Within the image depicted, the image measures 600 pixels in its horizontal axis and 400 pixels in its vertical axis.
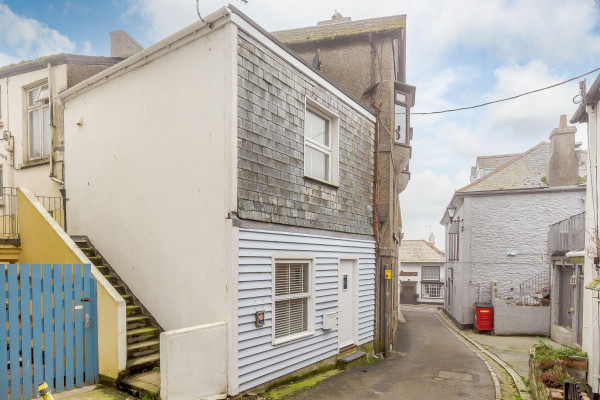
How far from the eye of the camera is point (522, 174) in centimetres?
1897

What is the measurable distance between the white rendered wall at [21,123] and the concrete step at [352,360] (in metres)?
8.81

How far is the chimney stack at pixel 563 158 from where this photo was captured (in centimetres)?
1631

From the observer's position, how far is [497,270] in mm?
18484

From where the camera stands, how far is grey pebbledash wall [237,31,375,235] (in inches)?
253

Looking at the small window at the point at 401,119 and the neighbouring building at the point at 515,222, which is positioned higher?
the small window at the point at 401,119

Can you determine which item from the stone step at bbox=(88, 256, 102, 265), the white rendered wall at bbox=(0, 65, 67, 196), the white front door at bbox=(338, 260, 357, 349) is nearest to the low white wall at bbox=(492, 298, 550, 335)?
the white front door at bbox=(338, 260, 357, 349)

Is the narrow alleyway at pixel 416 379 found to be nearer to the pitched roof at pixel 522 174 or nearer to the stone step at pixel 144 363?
the stone step at pixel 144 363

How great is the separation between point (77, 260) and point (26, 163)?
21.5ft

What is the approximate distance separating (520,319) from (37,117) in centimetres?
1931

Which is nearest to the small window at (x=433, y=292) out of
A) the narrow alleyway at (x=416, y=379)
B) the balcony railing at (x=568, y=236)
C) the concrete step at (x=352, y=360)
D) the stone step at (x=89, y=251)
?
the balcony railing at (x=568, y=236)

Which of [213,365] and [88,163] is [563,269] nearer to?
[213,365]

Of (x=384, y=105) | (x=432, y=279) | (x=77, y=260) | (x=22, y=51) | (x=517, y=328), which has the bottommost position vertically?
(x=432, y=279)

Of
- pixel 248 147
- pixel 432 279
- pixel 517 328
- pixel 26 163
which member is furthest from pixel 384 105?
pixel 432 279

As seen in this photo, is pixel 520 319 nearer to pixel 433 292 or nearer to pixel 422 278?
pixel 433 292
